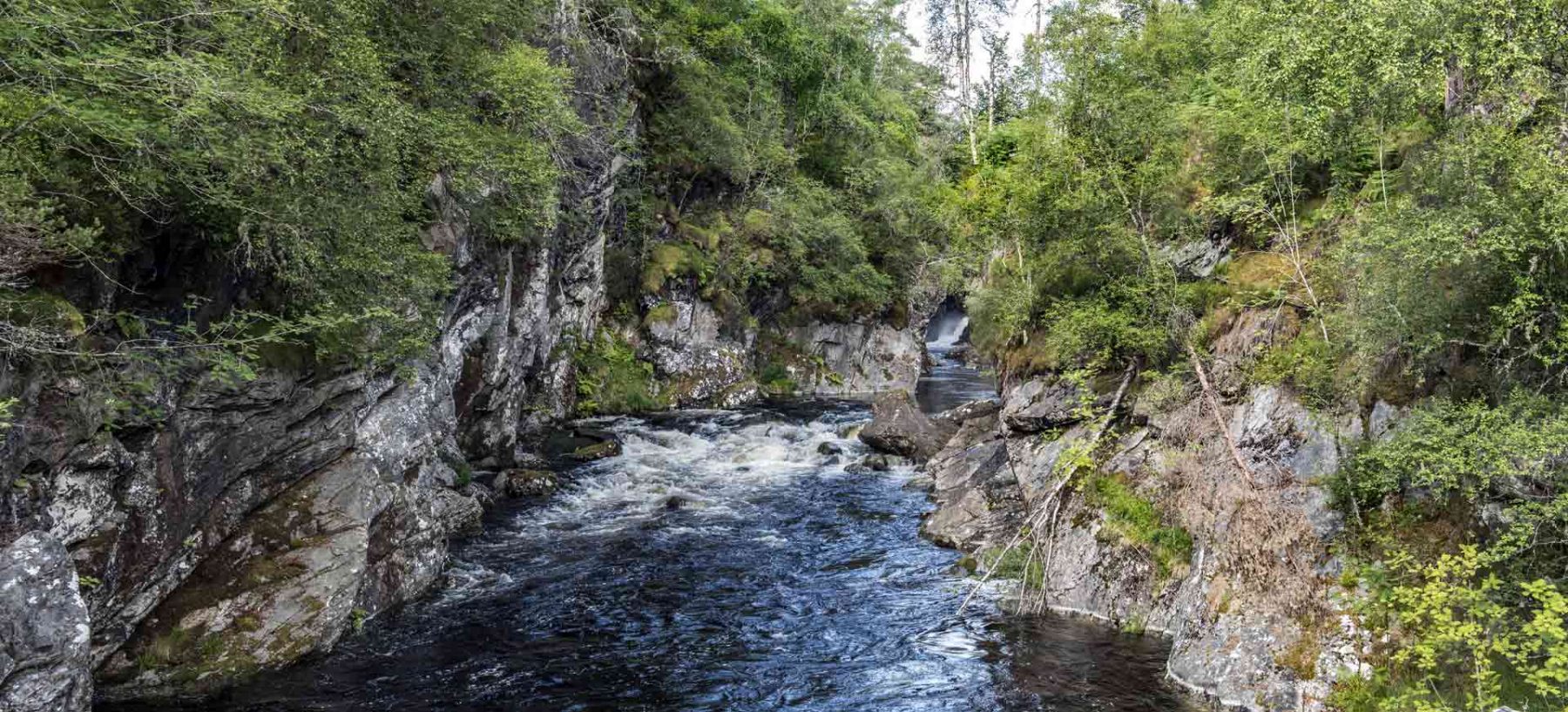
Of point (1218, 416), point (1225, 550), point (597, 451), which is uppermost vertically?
point (1218, 416)

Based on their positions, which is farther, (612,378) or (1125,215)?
(612,378)

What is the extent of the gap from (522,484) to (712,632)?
9170 mm

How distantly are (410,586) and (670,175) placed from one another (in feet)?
81.8

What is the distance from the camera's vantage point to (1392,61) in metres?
9.80

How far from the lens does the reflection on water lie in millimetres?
10438

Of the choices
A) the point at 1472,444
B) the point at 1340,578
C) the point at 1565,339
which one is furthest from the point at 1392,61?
the point at 1340,578

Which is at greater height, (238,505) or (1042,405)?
(1042,405)

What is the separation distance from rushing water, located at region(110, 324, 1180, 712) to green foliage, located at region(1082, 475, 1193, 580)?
1.36 metres

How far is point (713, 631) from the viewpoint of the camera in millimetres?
12617

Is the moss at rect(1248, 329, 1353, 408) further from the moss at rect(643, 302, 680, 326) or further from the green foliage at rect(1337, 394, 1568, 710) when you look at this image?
the moss at rect(643, 302, 680, 326)

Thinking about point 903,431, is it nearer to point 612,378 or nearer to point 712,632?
point 612,378

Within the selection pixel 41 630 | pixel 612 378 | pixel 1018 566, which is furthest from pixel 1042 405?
pixel 612 378

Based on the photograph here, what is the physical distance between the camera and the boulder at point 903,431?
24.6m

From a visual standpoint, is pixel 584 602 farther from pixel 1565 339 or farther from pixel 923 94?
pixel 923 94
